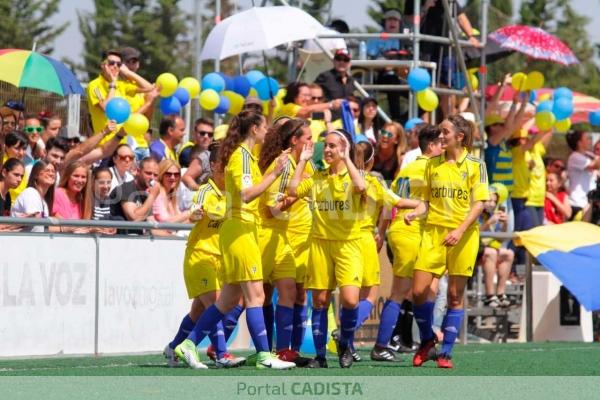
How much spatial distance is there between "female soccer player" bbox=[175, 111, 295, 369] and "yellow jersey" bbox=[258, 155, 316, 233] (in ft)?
1.12

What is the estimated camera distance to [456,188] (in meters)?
13.2

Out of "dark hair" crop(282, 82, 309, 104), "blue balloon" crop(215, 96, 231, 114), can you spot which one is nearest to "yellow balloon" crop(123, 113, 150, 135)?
"dark hair" crop(282, 82, 309, 104)

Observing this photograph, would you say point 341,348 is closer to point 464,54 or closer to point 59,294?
point 59,294

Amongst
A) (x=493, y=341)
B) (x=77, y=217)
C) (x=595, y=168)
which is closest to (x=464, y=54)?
(x=595, y=168)

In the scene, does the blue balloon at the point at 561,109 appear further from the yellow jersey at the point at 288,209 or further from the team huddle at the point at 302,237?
the yellow jersey at the point at 288,209

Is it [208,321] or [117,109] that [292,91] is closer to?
[117,109]

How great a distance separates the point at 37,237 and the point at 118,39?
3287 centimetres

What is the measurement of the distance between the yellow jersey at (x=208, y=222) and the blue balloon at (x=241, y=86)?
707cm

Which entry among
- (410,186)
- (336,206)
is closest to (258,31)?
(410,186)

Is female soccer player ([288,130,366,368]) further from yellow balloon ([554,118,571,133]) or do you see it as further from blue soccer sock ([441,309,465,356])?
yellow balloon ([554,118,571,133])

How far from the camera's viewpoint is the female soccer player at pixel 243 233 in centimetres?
1210

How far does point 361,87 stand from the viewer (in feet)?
66.0

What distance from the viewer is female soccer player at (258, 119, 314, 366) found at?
12.8 meters
